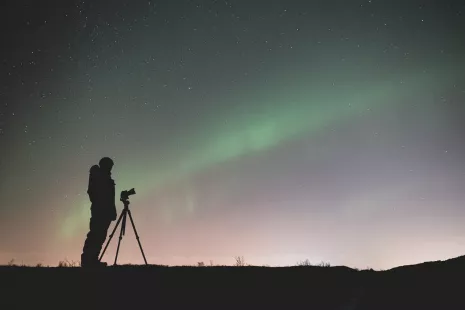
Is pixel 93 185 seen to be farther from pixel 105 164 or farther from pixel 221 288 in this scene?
pixel 221 288

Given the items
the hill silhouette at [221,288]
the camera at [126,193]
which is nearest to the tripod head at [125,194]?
the camera at [126,193]

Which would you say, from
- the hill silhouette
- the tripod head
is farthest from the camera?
the hill silhouette

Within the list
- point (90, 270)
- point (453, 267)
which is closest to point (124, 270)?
point (90, 270)

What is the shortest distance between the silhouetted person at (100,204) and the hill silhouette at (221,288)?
6.77 ft

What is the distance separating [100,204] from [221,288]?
4.78 m

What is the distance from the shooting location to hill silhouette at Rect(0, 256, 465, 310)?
653cm

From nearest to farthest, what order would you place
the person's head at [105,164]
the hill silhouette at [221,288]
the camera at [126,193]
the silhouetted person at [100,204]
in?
the hill silhouette at [221,288]
the silhouetted person at [100,204]
the person's head at [105,164]
the camera at [126,193]

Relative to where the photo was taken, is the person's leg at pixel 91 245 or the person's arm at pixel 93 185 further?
the person's arm at pixel 93 185

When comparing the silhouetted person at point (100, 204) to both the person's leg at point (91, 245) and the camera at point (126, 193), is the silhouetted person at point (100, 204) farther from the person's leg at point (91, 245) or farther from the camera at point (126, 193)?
the camera at point (126, 193)

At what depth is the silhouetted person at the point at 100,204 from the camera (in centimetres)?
1086

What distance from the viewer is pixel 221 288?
301 inches

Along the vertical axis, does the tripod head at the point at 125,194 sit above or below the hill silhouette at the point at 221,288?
above

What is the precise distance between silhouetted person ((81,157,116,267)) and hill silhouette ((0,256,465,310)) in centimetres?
206

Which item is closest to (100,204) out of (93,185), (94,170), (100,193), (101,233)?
(100,193)
